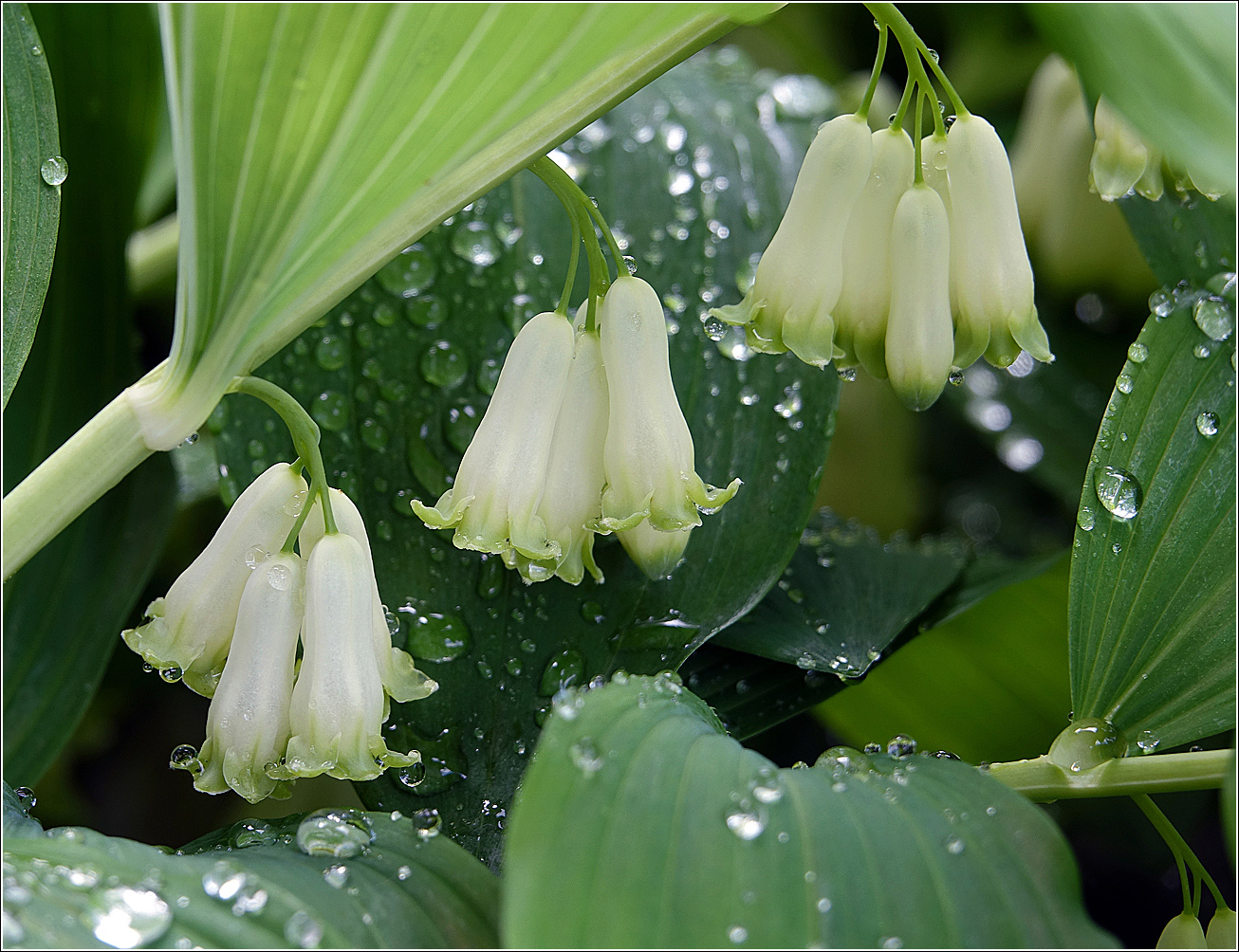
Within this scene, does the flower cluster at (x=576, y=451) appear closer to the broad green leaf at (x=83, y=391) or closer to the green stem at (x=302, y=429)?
the green stem at (x=302, y=429)

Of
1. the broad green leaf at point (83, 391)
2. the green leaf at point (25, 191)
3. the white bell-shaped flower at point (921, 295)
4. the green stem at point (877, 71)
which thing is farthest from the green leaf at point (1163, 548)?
the broad green leaf at point (83, 391)

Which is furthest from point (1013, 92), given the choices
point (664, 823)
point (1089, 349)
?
point (664, 823)

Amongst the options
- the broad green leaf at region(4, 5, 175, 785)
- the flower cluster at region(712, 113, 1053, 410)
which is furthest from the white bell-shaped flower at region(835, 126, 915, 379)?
the broad green leaf at region(4, 5, 175, 785)

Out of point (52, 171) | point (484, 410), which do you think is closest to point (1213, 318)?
point (484, 410)

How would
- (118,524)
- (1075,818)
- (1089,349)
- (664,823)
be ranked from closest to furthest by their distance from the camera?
1. (664,823)
2. (118,524)
3. (1075,818)
4. (1089,349)

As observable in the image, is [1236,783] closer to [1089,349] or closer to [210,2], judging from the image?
[210,2]

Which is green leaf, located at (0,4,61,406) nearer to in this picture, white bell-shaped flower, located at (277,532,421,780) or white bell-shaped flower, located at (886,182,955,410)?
white bell-shaped flower, located at (277,532,421,780)
